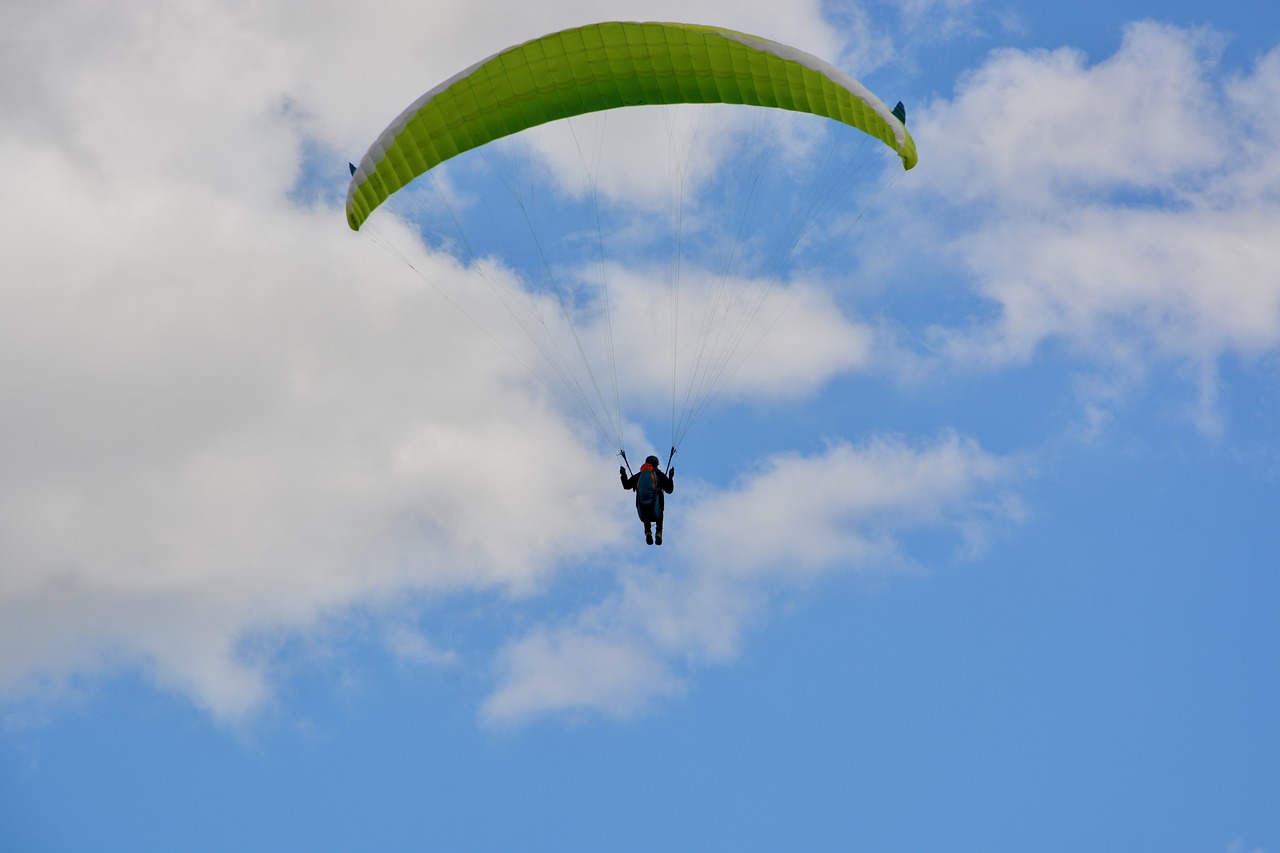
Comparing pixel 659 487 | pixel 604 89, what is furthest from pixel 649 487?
pixel 604 89

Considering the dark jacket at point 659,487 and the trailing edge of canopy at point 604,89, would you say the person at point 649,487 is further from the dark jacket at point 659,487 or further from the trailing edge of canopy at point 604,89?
the trailing edge of canopy at point 604,89

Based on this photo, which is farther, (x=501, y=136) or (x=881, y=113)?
(x=501, y=136)

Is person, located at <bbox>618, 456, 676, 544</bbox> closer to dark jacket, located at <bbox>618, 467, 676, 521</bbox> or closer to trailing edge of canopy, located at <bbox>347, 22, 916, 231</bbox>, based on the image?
dark jacket, located at <bbox>618, 467, 676, 521</bbox>

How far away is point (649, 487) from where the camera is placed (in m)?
29.6

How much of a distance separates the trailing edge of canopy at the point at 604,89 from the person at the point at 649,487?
6.05m

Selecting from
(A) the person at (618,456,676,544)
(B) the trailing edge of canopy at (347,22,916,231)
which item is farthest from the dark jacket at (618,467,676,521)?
(B) the trailing edge of canopy at (347,22,916,231)

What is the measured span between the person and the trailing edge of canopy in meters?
6.05

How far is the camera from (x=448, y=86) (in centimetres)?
2927

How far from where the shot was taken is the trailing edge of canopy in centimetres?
2877

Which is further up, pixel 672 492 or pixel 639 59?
pixel 639 59

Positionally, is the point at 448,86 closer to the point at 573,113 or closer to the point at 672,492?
the point at 573,113

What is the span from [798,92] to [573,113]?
3.77m

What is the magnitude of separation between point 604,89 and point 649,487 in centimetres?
659

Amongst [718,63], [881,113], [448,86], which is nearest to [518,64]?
[448,86]
